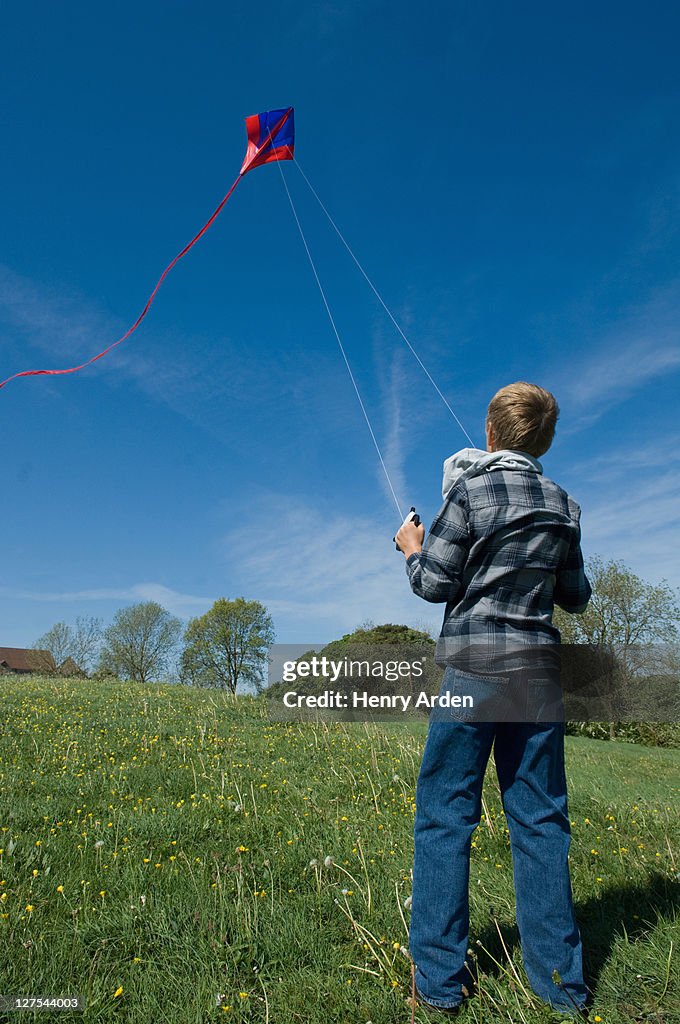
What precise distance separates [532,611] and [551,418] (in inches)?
36.4

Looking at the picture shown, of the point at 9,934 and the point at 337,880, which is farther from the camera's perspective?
the point at 337,880

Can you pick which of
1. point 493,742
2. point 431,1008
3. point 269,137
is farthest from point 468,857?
point 269,137

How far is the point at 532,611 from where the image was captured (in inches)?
110

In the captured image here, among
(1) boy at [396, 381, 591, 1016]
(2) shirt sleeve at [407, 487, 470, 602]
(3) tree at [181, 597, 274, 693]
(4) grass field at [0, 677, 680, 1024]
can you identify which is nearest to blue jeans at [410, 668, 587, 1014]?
(1) boy at [396, 381, 591, 1016]

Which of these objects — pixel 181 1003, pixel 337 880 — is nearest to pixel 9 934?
pixel 181 1003

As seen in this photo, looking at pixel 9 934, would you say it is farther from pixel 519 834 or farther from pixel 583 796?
pixel 583 796

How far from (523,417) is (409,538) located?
2.52 ft

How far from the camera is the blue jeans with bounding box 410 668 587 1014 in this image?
2.63 meters

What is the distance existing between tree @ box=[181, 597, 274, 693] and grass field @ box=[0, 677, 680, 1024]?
39.8 metres

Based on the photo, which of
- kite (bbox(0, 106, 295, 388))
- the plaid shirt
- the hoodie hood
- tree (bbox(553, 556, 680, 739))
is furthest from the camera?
tree (bbox(553, 556, 680, 739))

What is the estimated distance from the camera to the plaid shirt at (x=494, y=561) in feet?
9.00

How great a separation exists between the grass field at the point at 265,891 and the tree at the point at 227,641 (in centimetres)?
3984

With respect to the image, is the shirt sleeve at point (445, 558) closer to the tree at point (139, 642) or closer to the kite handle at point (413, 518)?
the kite handle at point (413, 518)

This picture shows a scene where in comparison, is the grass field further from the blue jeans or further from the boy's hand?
the boy's hand
